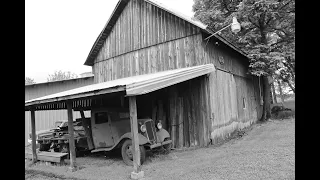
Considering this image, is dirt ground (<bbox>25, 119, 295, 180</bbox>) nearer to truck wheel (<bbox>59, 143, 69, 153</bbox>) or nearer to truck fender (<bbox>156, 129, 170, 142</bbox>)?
truck fender (<bbox>156, 129, 170, 142</bbox>)

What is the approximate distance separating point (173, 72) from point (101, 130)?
3.56 m

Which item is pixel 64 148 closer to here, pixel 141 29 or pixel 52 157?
pixel 52 157

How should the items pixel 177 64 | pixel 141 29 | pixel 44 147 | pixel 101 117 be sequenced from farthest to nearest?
pixel 141 29, pixel 44 147, pixel 177 64, pixel 101 117

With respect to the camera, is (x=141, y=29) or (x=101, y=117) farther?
(x=141, y=29)

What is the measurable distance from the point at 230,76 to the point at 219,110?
2685mm

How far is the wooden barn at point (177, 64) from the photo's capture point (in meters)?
9.81

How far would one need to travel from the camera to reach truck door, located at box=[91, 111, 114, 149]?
8.88 m

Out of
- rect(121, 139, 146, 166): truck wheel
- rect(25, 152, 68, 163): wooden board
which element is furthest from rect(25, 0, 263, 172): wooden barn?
rect(121, 139, 146, 166): truck wheel

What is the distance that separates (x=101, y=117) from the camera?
9.12m

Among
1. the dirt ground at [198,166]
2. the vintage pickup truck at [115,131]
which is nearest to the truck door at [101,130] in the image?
the vintage pickup truck at [115,131]

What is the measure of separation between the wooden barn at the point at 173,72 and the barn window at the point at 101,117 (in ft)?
2.15

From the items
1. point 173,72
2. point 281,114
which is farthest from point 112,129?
point 281,114

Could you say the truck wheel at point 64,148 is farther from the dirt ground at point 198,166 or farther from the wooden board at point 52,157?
the dirt ground at point 198,166
